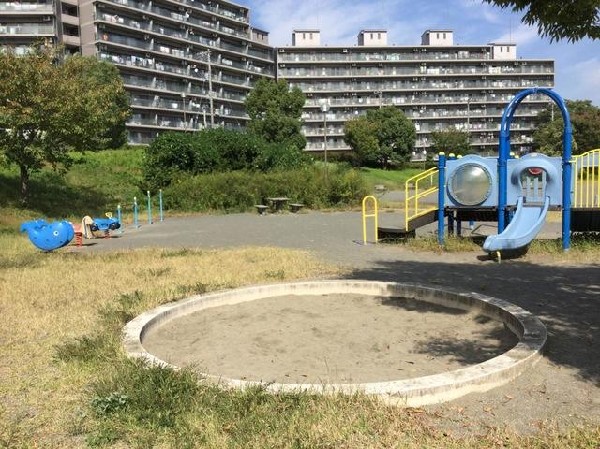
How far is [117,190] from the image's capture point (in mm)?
27406

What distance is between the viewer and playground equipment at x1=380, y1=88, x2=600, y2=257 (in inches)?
410

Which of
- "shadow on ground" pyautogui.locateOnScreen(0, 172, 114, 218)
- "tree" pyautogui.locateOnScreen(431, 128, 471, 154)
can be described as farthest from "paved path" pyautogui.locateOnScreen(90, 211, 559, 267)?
"tree" pyautogui.locateOnScreen(431, 128, 471, 154)

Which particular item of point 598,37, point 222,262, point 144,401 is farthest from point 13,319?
point 598,37

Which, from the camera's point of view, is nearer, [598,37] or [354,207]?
[598,37]

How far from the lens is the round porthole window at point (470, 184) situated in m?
11.2

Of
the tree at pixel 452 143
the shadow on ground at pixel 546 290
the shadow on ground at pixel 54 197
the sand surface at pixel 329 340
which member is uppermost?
the tree at pixel 452 143

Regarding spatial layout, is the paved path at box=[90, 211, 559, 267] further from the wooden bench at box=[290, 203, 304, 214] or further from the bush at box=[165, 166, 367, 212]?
the bush at box=[165, 166, 367, 212]

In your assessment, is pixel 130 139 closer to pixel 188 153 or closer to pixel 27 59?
pixel 188 153

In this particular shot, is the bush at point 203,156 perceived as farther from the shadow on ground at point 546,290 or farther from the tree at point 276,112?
the tree at point 276,112

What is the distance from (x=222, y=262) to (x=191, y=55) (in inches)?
2604

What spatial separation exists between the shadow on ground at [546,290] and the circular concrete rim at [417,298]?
278 millimetres

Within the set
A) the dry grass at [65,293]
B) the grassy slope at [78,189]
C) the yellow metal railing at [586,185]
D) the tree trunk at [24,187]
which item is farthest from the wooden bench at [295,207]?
the yellow metal railing at [586,185]

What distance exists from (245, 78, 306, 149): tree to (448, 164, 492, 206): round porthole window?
4007 centimetres

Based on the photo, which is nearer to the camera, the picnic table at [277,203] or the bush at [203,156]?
the picnic table at [277,203]
